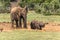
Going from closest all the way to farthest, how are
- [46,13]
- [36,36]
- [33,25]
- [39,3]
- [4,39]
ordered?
[4,39], [36,36], [33,25], [46,13], [39,3]

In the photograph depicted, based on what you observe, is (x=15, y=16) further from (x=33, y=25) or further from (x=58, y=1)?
(x=58, y=1)

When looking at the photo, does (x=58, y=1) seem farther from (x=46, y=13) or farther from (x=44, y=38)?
(x=44, y=38)

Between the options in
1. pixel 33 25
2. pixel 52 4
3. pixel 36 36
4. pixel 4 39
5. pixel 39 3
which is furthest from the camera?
pixel 39 3

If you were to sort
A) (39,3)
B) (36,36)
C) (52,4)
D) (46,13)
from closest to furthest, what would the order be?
1. (36,36)
2. (46,13)
3. (52,4)
4. (39,3)

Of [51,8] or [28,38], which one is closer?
[28,38]

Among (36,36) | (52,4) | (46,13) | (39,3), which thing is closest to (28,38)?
(36,36)

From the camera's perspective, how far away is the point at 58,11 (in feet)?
88.1

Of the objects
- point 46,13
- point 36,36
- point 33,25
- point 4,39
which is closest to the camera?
point 4,39

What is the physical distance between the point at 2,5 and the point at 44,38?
1898 centimetres

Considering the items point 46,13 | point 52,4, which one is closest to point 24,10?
point 46,13

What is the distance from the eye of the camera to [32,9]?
99.9ft

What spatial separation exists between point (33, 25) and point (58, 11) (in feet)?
37.7

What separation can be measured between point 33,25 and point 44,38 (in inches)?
127

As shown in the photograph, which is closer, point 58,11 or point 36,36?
point 36,36
